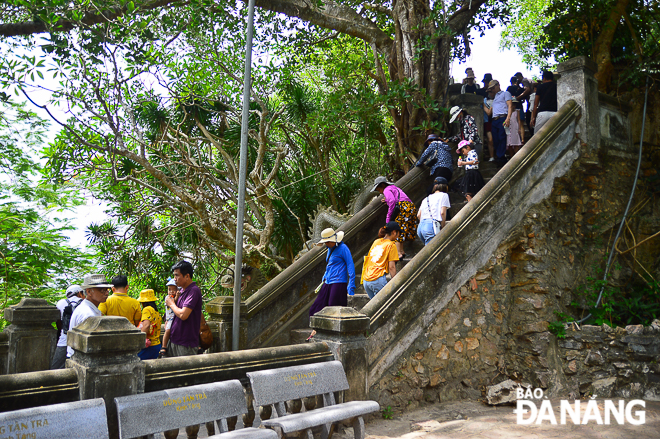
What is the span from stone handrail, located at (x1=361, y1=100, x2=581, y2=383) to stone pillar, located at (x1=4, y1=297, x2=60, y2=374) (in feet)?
14.4

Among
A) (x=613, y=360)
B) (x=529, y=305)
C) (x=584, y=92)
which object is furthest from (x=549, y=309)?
(x=584, y=92)

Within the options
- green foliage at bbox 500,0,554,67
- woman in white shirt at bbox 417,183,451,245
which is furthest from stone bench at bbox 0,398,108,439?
green foliage at bbox 500,0,554,67

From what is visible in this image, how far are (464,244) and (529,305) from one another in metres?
1.70

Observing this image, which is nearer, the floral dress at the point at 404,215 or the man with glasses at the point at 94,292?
the man with glasses at the point at 94,292

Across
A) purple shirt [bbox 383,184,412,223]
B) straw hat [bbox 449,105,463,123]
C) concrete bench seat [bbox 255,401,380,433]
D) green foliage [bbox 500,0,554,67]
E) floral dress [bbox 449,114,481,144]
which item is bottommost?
concrete bench seat [bbox 255,401,380,433]

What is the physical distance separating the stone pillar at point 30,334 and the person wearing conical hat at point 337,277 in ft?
12.0

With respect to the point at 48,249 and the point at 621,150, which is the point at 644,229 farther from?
the point at 48,249

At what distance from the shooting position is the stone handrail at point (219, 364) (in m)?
3.59

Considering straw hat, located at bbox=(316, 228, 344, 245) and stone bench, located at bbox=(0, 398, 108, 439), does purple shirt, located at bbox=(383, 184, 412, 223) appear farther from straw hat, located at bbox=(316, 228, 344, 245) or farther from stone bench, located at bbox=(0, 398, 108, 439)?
stone bench, located at bbox=(0, 398, 108, 439)

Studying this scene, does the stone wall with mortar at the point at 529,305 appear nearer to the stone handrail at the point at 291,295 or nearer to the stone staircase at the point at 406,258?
the stone staircase at the point at 406,258

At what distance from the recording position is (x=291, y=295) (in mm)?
7129

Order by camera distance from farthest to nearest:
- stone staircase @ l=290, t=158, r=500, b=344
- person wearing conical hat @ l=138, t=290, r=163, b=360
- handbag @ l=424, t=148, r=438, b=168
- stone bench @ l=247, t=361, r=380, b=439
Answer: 1. handbag @ l=424, t=148, r=438, b=168
2. stone staircase @ l=290, t=158, r=500, b=344
3. person wearing conical hat @ l=138, t=290, r=163, b=360
4. stone bench @ l=247, t=361, r=380, b=439

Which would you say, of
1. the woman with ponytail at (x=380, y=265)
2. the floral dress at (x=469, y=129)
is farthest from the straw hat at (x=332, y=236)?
the floral dress at (x=469, y=129)

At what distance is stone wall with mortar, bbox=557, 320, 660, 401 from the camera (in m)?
6.32
